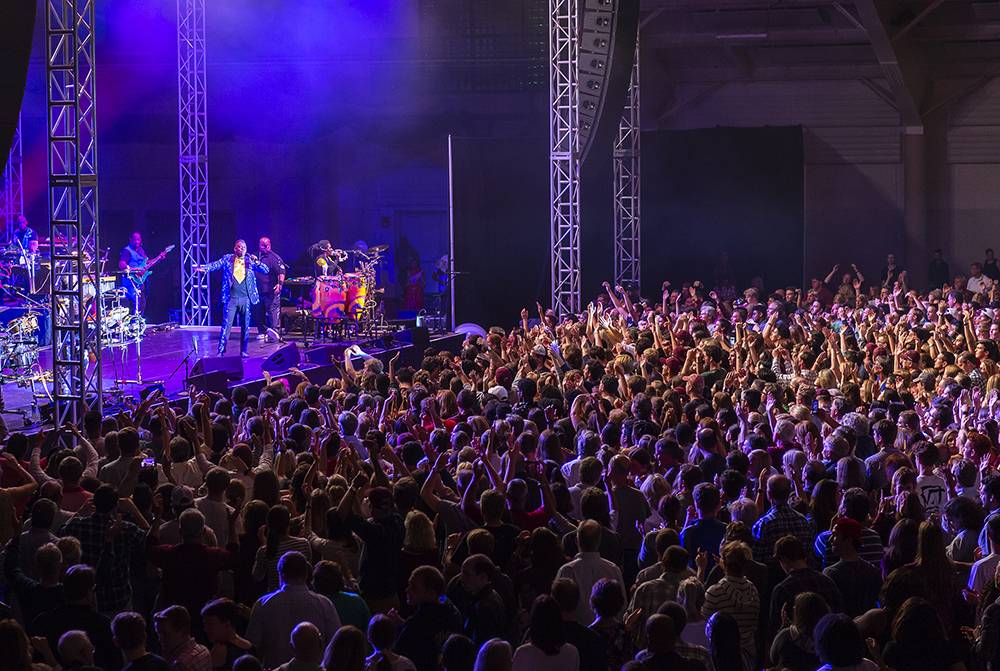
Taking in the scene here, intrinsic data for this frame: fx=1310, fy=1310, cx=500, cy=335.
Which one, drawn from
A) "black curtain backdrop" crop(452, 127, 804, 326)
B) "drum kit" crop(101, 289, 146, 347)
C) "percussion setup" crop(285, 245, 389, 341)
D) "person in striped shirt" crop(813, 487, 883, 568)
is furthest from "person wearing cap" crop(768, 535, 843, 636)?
"black curtain backdrop" crop(452, 127, 804, 326)

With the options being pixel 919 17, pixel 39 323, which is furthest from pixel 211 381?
pixel 919 17

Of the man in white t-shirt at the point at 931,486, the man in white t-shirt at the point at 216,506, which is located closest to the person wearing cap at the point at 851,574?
the man in white t-shirt at the point at 931,486

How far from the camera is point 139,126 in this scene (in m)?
26.4

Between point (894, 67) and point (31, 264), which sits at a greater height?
point (894, 67)

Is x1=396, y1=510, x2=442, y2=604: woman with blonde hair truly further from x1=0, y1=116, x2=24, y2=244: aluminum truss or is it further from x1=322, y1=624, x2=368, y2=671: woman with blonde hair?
x1=0, y1=116, x2=24, y2=244: aluminum truss

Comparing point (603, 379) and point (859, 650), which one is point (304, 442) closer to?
→ point (603, 379)

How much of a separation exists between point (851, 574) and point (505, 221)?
18028mm

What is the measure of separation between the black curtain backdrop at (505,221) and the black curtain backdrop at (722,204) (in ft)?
12.6

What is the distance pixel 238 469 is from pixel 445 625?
2.66 metres

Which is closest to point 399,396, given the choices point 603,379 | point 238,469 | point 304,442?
point 603,379

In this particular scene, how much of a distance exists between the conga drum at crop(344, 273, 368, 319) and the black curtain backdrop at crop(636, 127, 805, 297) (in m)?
7.96

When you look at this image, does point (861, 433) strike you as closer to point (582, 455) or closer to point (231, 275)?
point (582, 455)

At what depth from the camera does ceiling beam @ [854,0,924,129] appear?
69.7 ft

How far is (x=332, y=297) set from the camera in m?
20.3
